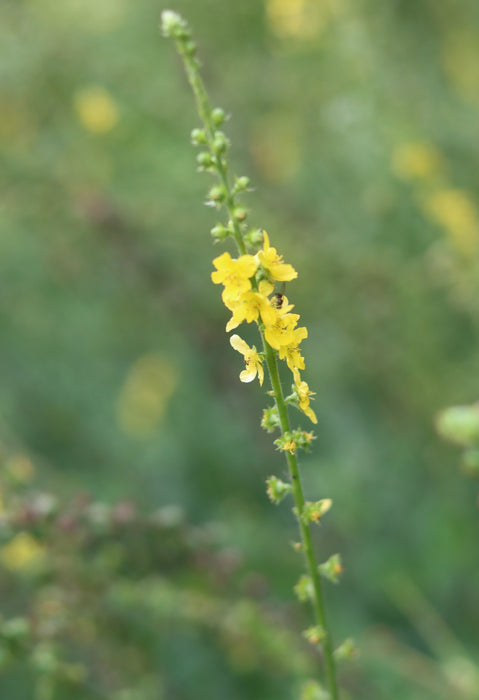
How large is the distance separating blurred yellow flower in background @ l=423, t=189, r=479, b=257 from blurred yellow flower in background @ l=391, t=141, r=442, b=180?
0.16 meters

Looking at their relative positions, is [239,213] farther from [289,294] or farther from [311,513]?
[289,294]

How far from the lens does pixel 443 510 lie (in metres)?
4.52

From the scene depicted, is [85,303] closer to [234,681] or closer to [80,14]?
[80,14]

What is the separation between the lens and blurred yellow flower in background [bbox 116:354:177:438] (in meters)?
5.45

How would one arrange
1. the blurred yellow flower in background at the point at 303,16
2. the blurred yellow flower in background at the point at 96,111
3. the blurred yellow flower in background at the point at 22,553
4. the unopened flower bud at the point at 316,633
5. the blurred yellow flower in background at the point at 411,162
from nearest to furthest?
the unopened flower bud at the point at 316,633 → the blurred yellow flower in background at the point at 22,553 → the blurred yellow flower in background at the point at 411,162 → the blurred yellow flower in background at the point at 96,111 → the blurred yellow flower in background at the point at 303,16

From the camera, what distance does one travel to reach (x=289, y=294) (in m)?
4.54

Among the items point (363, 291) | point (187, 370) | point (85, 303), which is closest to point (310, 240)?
point (363, 291)

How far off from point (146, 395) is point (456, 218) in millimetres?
2766

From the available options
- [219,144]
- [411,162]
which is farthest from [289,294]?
[219,144]

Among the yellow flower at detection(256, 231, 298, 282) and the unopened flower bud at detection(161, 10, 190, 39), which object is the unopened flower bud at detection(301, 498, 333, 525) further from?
the unopened flower bud at detection(161, 10, 190, 39)

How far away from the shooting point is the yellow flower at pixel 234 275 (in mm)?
1332

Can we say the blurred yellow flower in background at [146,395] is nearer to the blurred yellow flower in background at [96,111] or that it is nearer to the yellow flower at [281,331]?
the blurred yellow flower in background at [96,111]

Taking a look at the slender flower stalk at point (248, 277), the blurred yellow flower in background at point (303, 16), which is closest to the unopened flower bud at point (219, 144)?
the slender flower stalk at point (248, 277)

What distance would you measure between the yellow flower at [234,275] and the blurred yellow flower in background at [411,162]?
327 cm
